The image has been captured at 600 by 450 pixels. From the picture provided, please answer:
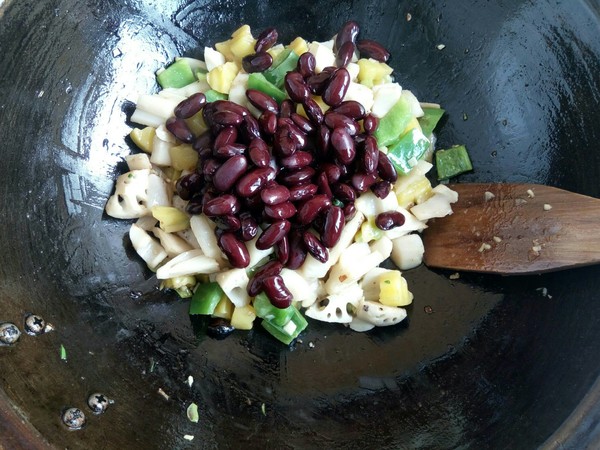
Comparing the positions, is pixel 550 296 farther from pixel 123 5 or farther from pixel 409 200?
pixel 123 5

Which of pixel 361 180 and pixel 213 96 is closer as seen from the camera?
pixel 361 180

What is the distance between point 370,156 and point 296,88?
318 millimetres

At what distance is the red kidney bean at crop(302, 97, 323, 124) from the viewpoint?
192 cm

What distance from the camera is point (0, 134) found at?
5.97 ft

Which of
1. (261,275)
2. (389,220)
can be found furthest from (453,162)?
(261,275)

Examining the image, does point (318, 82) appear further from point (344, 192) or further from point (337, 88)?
point (344, 192)

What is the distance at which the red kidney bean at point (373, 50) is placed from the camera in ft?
7.29

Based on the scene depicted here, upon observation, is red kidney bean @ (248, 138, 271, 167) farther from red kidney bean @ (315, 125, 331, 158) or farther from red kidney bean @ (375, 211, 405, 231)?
red kidney bean @ (375, 211, 405, 231)

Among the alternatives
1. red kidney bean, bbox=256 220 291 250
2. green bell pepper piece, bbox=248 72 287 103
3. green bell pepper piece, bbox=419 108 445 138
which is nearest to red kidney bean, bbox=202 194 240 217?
red kidney bean, bbox=256 220 291 250

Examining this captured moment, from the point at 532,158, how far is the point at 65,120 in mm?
1535

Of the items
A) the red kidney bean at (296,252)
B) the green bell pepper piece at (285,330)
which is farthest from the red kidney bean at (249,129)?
the green bell pepper piece at (285,330)

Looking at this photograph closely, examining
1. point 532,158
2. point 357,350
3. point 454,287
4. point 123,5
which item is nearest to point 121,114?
point 123,5

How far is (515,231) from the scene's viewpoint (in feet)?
6.46

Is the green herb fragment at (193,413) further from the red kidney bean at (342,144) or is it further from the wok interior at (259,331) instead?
the red kidney bean at (342,144)
